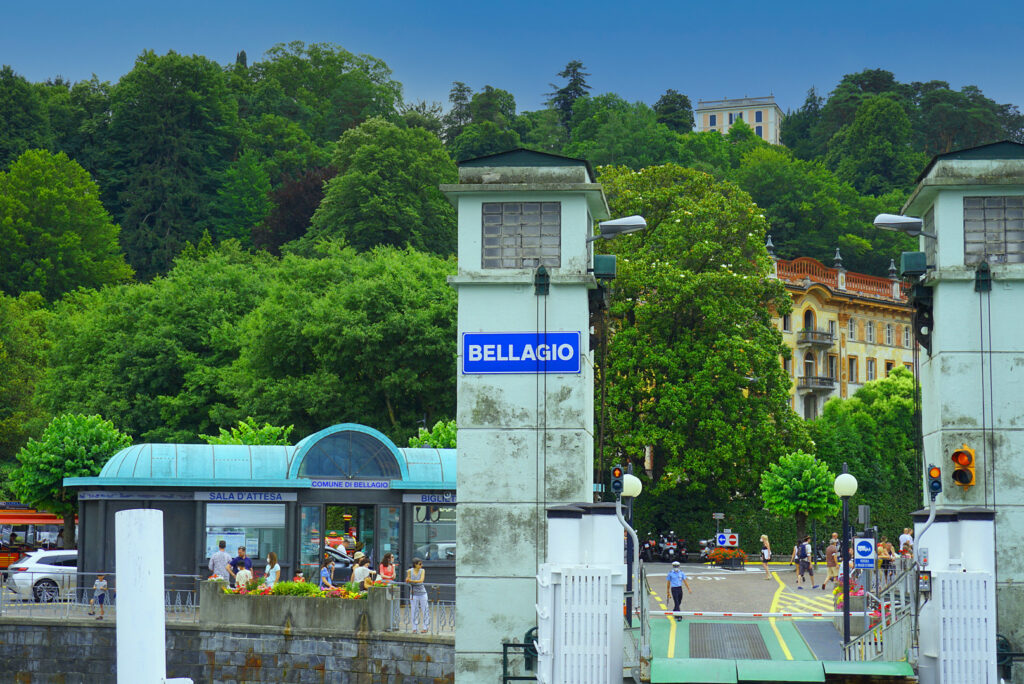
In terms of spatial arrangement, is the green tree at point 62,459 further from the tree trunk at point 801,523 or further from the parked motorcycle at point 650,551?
the tree trunk at point 801,523

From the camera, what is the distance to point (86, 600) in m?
31.6

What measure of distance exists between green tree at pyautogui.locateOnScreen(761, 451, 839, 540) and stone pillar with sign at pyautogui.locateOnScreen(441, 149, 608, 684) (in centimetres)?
3289

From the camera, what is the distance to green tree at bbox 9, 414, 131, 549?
146 feet

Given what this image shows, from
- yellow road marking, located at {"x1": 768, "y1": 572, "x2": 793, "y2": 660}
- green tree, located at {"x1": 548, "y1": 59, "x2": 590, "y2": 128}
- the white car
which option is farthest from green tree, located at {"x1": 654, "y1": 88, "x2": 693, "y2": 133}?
the white car

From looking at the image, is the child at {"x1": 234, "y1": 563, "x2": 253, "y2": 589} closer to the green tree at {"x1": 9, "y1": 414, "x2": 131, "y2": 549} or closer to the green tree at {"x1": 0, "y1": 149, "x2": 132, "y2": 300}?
the green tree at {"x1": 9, "y1": 414, "x2": 131, "y2": 549}

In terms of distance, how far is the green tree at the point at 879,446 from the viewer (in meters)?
67.8

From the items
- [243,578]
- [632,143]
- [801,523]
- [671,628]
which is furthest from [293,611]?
[632,143]

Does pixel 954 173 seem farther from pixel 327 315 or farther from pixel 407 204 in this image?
pixel 407 204

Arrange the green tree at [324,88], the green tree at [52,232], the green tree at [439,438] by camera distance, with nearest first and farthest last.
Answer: the green tree at [439,438], the green tree at [52,232], the green tree at [324,88]

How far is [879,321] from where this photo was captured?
90.2 meters

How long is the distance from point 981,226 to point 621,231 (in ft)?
18.4

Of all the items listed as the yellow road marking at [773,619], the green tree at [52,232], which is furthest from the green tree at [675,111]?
the yellow road marking at [773,619]

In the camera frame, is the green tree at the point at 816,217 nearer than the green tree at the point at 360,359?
No

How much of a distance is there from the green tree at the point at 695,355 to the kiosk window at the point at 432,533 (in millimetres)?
21512
